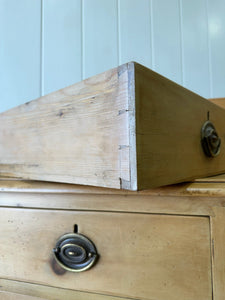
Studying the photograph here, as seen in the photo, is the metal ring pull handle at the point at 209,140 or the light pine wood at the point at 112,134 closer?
the light pine wood at the point at 112,134

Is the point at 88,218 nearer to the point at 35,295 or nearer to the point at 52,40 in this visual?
the point at 35,295

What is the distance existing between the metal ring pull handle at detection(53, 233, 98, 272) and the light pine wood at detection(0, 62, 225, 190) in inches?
4.4

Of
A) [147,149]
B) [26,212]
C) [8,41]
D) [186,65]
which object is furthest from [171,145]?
[8,41]

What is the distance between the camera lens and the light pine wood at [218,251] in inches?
14.5

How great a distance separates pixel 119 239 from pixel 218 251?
6.0 inches

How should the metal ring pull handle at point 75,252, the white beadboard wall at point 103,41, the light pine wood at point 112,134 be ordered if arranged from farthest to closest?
the white beadboard wall at point 103,41
the metal ring pull handle at point 75,252
the light pine wood at point 112,134

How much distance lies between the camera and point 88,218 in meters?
0.43

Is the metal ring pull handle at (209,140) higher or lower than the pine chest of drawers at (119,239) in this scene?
higher

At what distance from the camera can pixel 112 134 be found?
1.05 ft

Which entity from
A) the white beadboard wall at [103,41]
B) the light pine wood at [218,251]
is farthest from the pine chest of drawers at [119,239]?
the white beadboard wall at [103,41]

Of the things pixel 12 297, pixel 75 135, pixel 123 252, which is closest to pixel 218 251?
pixel 123 252

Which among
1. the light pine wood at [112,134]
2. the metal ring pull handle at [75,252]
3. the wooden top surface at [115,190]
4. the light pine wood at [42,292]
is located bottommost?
the light pine wood at [42,292]

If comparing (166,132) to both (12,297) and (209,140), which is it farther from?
(12,297)

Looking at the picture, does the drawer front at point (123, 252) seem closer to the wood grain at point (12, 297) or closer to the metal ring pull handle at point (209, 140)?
the wood grain at point (12, 297)
